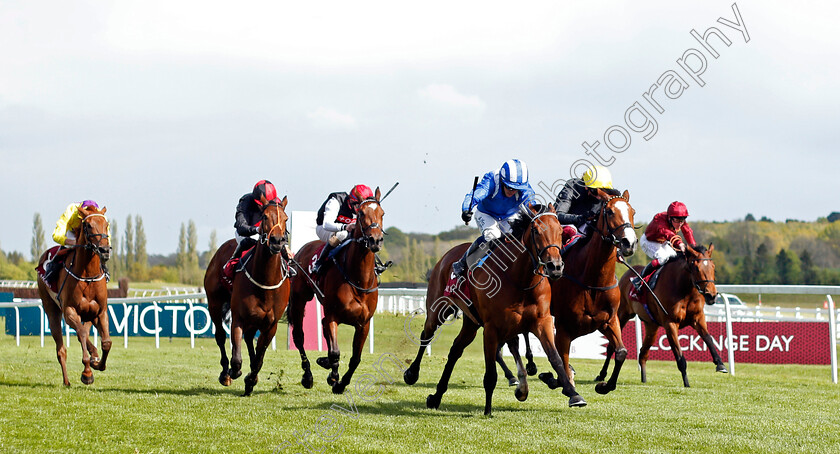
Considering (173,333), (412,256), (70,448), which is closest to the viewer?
(70,448)

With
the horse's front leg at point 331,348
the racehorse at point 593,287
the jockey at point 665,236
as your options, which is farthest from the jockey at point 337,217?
the jockey at point 665,236

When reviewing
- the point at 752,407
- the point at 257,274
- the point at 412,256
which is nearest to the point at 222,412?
the point at 257,274

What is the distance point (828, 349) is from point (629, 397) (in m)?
6.90

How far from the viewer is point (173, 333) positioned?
17984mm

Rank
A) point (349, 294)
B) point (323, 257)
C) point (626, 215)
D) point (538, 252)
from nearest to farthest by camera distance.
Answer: point (538, 252) < point (626, 215) < point (349, 294) < point (323, 257)

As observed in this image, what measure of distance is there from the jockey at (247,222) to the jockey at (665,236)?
4.77 m

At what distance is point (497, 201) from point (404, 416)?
2.01 meters

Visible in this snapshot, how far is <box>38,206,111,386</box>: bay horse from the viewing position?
9.04 meters

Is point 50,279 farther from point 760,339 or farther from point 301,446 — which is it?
point 760,339

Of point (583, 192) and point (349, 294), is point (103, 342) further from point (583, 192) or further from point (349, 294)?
point (583, 192)

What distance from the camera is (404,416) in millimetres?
7023

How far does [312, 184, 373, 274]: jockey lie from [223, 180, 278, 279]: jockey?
676 millimetres

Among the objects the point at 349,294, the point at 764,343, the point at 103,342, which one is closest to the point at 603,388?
the point at 349,294

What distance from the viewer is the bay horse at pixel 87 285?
29.7 feet
